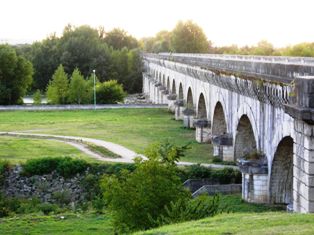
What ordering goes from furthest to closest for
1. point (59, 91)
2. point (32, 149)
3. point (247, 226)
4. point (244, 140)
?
point (59, 91), point (32, 149), point (244, 140), point (247, 226)

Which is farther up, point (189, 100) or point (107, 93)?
point (189, 100)

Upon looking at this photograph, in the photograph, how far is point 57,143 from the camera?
4862 centimetres

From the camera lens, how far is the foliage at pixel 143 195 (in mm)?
21703

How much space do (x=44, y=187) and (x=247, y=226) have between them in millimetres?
23617

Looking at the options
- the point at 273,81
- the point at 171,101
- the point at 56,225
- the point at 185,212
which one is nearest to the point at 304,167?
the point at 185,212

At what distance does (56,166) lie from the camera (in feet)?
131

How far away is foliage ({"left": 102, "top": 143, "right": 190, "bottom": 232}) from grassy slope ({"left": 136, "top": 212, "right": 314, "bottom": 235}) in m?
3.93

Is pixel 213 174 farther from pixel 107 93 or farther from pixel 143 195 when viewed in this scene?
pixel 107 93

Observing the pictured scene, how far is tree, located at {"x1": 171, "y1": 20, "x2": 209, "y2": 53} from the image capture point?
411ft

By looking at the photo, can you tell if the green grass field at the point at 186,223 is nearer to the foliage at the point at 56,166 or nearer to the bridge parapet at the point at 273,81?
the bridge parapet at the point at 273,81

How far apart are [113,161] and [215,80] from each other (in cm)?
766

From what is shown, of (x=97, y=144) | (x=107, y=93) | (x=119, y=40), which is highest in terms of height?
(x=119, y=40)

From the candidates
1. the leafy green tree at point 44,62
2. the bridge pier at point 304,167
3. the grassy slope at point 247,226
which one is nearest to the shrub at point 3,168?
the bridge pier at point 304,167

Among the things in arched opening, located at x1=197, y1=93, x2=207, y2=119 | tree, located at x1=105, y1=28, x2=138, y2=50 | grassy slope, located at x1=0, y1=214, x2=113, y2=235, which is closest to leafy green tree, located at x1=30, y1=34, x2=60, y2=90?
tree, located at x1=105, y1=28, x2=138, y2=50
